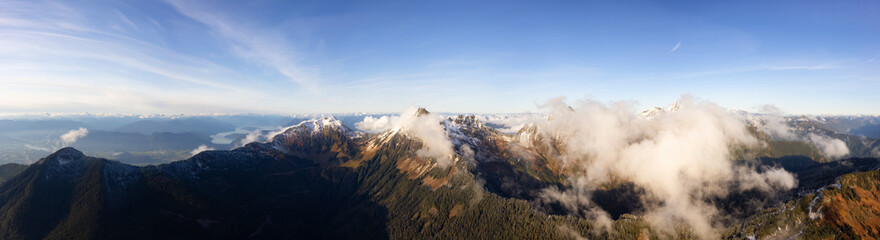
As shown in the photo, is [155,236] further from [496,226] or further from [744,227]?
[744,227]

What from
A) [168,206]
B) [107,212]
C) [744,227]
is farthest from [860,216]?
[107,212]

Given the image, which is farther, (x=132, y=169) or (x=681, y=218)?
(x=681, y=218)

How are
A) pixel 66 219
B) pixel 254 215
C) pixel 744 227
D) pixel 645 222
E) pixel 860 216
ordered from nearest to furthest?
pixel 860 216, pixel 66 219, pixel 744 227, pixel 645 222, pixel 254 215

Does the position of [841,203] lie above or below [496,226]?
above

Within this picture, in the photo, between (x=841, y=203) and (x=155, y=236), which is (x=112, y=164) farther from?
(x=841, y=203)

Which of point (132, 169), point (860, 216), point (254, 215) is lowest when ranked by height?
point (254, 215)

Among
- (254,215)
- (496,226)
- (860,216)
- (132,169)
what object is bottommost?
(496,226)

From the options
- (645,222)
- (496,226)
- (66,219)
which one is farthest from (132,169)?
(645,222)

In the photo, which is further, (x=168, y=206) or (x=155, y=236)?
(x=168, y=206)

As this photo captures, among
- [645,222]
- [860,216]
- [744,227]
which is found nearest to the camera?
[860,216]
